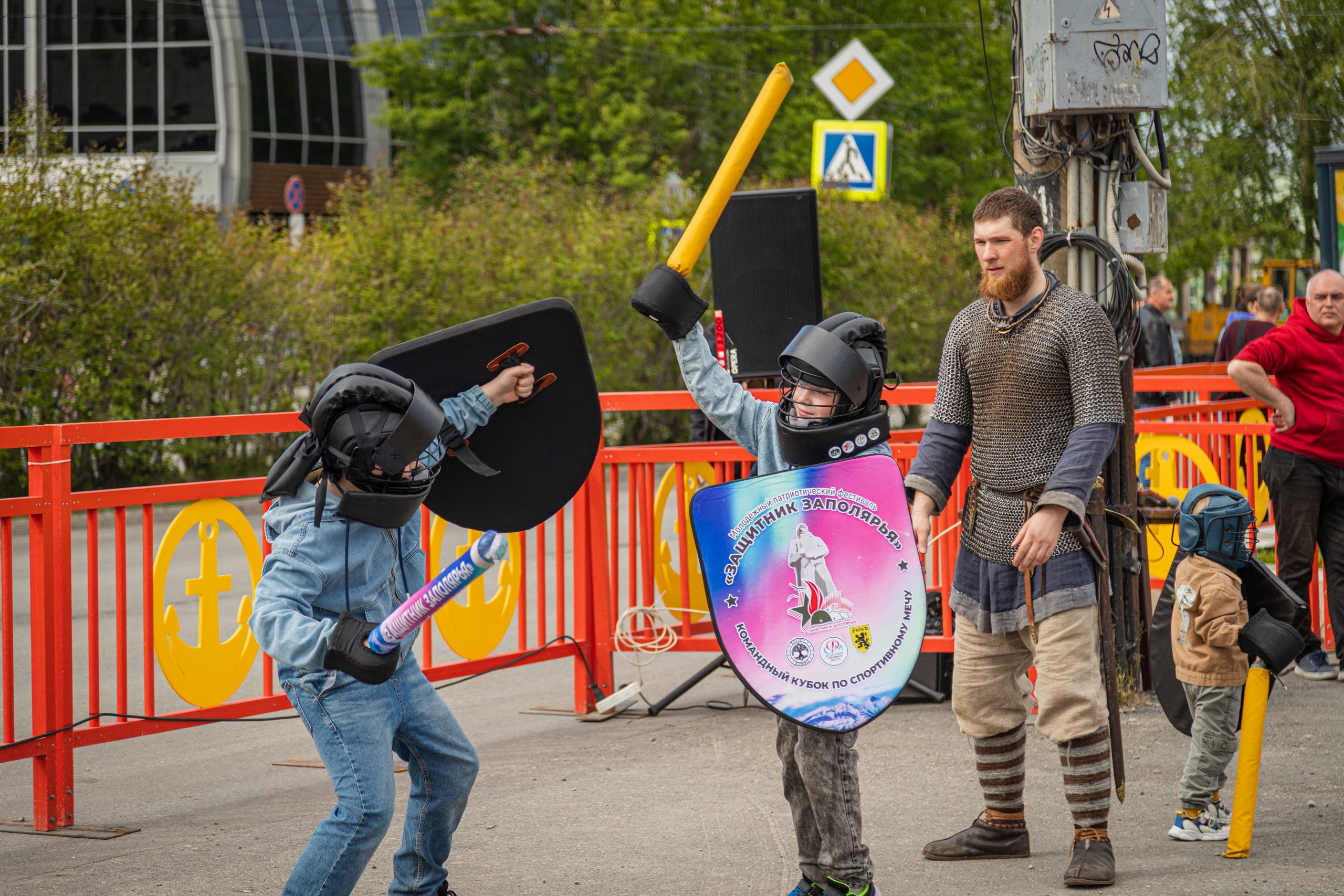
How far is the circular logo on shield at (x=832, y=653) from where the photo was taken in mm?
3492

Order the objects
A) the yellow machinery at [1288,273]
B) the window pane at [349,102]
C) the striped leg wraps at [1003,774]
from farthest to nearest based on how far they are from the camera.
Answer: the window pane at [349,102]
the yellow machinery at [1288,273]
the striped leg wraps at [1003,774]

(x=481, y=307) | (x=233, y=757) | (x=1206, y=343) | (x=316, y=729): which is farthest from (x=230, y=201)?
(x=316, y=729)

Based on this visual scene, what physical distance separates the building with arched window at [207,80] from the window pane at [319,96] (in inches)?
1.4

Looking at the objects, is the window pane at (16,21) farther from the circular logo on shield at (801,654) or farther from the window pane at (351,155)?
the circular logo on shield at (801,654)

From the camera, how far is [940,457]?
427 cm

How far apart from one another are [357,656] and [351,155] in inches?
1625

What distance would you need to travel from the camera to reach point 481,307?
17.7 m

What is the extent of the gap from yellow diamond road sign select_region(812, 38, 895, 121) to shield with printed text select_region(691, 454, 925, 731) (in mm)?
12665

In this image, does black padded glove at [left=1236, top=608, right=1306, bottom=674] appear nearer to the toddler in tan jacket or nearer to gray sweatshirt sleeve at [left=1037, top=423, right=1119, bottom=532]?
the toddler in tan jacket

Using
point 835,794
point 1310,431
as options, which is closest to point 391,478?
point 835,794

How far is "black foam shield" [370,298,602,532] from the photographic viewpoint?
3.54 meters

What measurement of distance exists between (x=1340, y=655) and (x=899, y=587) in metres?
4.14

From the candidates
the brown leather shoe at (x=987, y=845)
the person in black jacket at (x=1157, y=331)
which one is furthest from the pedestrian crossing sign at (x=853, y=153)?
the brown leather shoe at (x=987, y=845)

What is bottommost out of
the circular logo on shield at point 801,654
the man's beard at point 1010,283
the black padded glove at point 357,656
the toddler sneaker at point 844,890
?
the toddler sneaker at point 844,890
